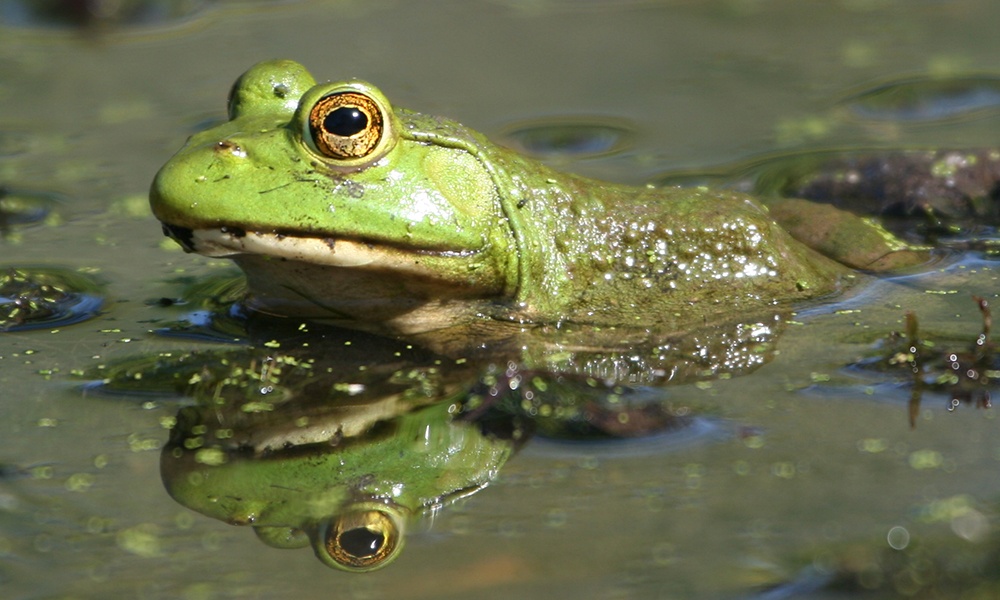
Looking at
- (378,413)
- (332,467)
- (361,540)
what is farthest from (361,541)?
(378,413)

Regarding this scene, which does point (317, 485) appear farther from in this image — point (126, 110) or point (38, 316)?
point (126, 110)

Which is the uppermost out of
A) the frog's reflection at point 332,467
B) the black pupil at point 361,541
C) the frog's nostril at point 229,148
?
the frog's nostril at point 229,148

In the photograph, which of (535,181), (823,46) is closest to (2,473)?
(535,181)

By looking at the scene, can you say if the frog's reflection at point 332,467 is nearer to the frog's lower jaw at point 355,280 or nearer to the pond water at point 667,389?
the pond water at point 667,389

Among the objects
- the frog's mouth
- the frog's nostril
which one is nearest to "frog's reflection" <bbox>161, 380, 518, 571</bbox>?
the frog's mouth

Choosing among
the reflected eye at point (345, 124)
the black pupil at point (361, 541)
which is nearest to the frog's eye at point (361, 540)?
the black pupil at point (361, 541)

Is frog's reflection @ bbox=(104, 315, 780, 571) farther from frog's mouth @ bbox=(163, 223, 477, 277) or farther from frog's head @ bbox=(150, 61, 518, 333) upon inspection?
frog's mouth @ bbox=(163, 223, 477, 277)
